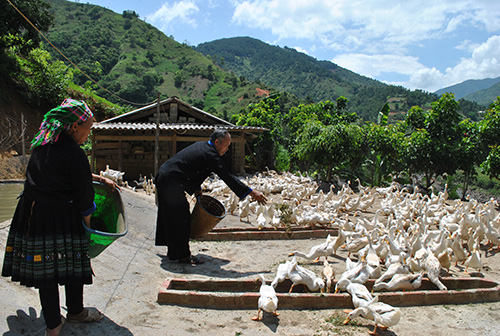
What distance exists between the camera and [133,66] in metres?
59.0

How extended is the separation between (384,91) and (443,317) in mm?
84558

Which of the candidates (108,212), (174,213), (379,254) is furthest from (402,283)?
(108,212)

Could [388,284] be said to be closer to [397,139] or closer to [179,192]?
[179,192]

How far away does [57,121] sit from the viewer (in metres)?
2.58

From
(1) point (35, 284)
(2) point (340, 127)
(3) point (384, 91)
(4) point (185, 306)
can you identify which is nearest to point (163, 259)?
(4) point (185, 306)

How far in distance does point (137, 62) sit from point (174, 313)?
64790mm

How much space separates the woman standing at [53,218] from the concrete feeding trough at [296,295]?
1179mm

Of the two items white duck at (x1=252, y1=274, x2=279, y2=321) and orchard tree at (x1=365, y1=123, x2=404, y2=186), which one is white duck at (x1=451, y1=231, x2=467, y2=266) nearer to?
white duck at (x1=252, y1=274, x2=279, y2=321)

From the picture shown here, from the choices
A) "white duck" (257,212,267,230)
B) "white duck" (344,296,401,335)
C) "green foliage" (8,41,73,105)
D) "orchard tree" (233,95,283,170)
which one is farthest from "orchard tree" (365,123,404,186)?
"green foliage" (8,41,73,105)

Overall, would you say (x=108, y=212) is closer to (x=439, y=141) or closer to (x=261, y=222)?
(x=261, y=222)

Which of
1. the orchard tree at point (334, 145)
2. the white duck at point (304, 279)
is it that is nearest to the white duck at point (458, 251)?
the white duck at point (304, 279)

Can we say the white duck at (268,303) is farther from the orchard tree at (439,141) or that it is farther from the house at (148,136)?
the orchard tree at (439,141)

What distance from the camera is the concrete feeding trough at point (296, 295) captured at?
11.8 ft

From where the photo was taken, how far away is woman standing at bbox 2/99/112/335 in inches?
99.0
